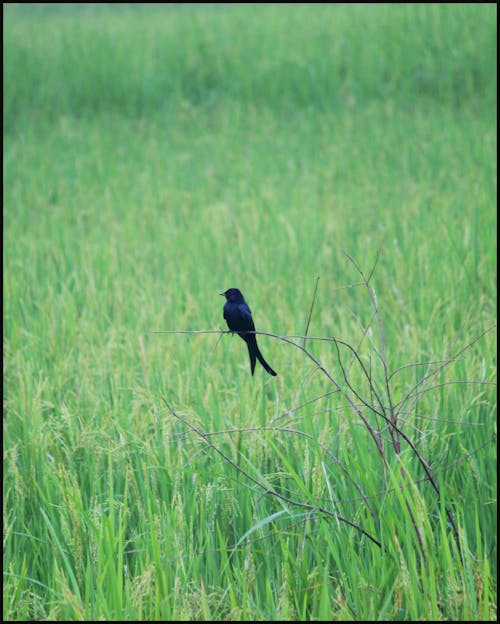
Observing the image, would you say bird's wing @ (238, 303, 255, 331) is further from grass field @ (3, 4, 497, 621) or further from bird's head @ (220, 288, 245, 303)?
grass field @ (3, 4, 497, 621)

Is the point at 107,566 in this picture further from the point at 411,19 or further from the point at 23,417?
the point at 411,19

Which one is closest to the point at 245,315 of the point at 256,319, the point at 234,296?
the point at 234,296

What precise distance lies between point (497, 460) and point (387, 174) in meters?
3.24

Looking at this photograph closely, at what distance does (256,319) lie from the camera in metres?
2.84

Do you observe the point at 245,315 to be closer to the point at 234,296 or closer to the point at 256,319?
the point at 234,296

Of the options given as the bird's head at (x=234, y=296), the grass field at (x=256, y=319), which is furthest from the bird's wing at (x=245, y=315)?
the grass field at (x=256, y=319)

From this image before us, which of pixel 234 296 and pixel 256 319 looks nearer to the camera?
pixel 234 296

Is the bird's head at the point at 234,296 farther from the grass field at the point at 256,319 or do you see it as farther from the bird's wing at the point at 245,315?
the grass field at the point at 256,319

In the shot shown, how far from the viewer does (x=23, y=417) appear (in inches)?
86.4

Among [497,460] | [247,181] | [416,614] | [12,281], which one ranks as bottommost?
[416,614]

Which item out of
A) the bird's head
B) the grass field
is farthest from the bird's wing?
the grass field

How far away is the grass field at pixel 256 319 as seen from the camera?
4.89 ft

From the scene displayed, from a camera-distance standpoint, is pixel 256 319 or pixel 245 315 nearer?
pixel 245 315

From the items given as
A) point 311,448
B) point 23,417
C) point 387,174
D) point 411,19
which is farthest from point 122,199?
point 411,19
